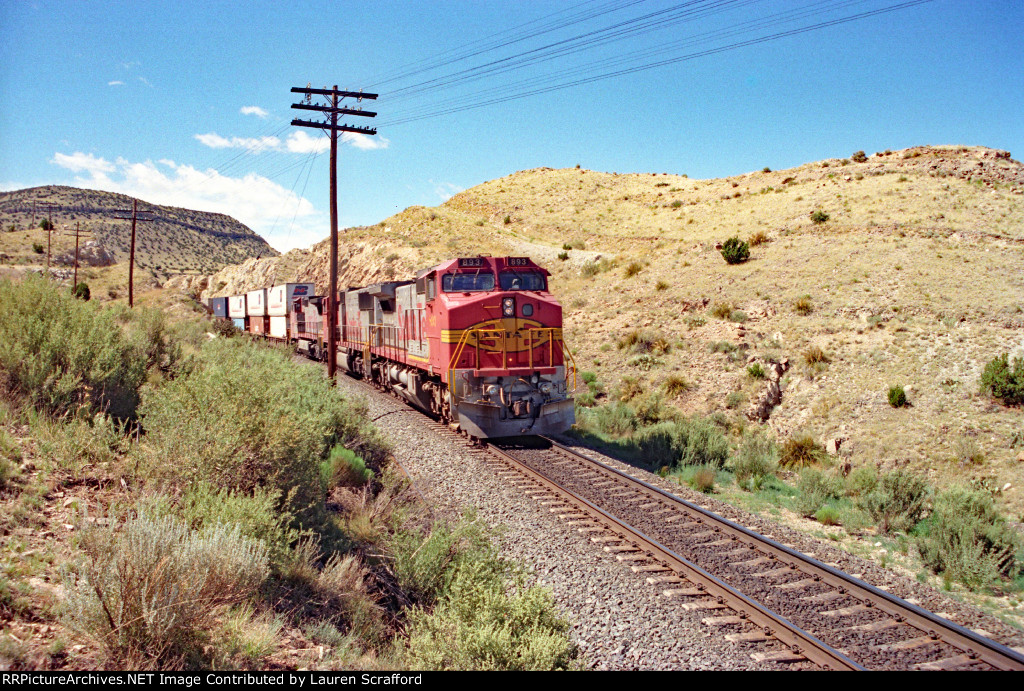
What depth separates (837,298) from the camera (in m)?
25.1

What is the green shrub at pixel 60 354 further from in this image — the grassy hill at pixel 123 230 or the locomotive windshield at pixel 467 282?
the grassy hill at pixel 123 230

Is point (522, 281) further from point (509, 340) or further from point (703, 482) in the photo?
point (703, 482)

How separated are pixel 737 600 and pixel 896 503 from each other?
582 centimetres

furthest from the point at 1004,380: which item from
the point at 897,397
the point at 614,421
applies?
the point at 614,421

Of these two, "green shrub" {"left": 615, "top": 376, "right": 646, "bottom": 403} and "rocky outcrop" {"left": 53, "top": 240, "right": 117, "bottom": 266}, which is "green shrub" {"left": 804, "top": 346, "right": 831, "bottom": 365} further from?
"rocky outcrop" {"left": 53, "top": 240, "right": 117, "bottom": 266}

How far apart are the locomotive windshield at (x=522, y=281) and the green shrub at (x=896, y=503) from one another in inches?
327

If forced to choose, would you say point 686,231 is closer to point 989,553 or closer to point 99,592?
point 989,553

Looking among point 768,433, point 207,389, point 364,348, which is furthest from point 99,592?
point 364,348

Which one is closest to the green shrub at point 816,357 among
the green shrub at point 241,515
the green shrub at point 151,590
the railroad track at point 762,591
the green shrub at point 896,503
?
the green shrub at point 896,503

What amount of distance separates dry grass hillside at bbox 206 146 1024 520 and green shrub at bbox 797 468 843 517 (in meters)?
3.45

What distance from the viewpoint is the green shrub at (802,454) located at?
15523mm

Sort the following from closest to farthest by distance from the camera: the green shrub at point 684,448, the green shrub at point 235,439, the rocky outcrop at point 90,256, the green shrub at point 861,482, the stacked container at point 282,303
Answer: the green shrub at point 235,439, the green shrub at point 861,482, the green shrub at point 684,448, the stacked container at point 282,303, the rocky outcrop at point 90,256

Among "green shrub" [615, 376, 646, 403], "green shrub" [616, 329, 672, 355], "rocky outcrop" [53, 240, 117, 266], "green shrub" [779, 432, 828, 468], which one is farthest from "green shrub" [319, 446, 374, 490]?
"rocky outcrop" [53, 240, 117, 266]

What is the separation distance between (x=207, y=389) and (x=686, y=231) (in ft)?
172
